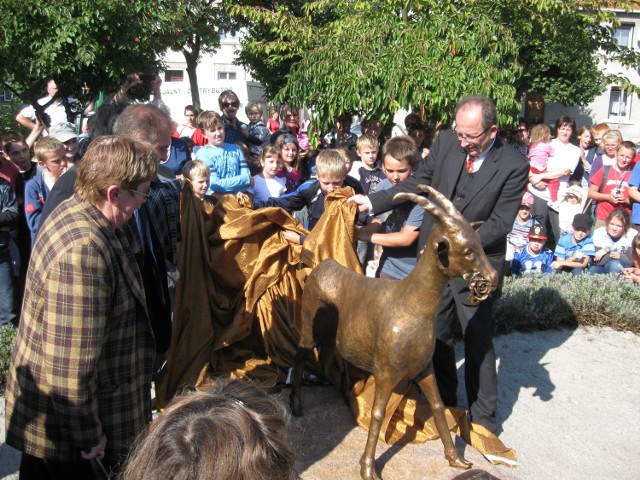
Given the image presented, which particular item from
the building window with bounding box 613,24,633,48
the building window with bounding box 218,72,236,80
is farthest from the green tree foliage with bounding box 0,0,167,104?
the building window with bounding box 613,24,633,48

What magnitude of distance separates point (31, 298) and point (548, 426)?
3834mm

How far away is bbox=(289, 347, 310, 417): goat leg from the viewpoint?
3.98m

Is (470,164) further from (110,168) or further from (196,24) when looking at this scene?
(196,24)

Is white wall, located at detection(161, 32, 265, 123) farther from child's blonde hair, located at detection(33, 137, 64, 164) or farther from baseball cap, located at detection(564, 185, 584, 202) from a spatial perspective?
baseball cap, located at detection(564, 185, 584, 202)

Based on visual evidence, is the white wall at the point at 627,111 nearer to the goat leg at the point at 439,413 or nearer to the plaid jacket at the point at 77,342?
the goat leg at the point at 439,413

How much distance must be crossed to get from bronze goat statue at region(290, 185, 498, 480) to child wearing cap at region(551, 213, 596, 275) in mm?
5312

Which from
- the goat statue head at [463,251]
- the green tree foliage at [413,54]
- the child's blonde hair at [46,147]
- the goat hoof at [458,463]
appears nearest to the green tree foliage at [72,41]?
the child's blonde hair at [46,147]

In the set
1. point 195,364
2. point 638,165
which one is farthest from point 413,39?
point 195,364

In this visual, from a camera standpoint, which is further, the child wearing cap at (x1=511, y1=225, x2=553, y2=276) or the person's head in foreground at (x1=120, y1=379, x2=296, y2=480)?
the child wearing cap at (x1=511, y1=225, x2=553, y2=276)

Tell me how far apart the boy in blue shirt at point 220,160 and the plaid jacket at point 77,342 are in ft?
12.7

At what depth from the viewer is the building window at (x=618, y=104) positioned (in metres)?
30.3

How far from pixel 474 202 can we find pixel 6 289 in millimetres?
4377

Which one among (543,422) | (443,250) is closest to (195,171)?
(443,250)

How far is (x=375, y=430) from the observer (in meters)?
3.37
